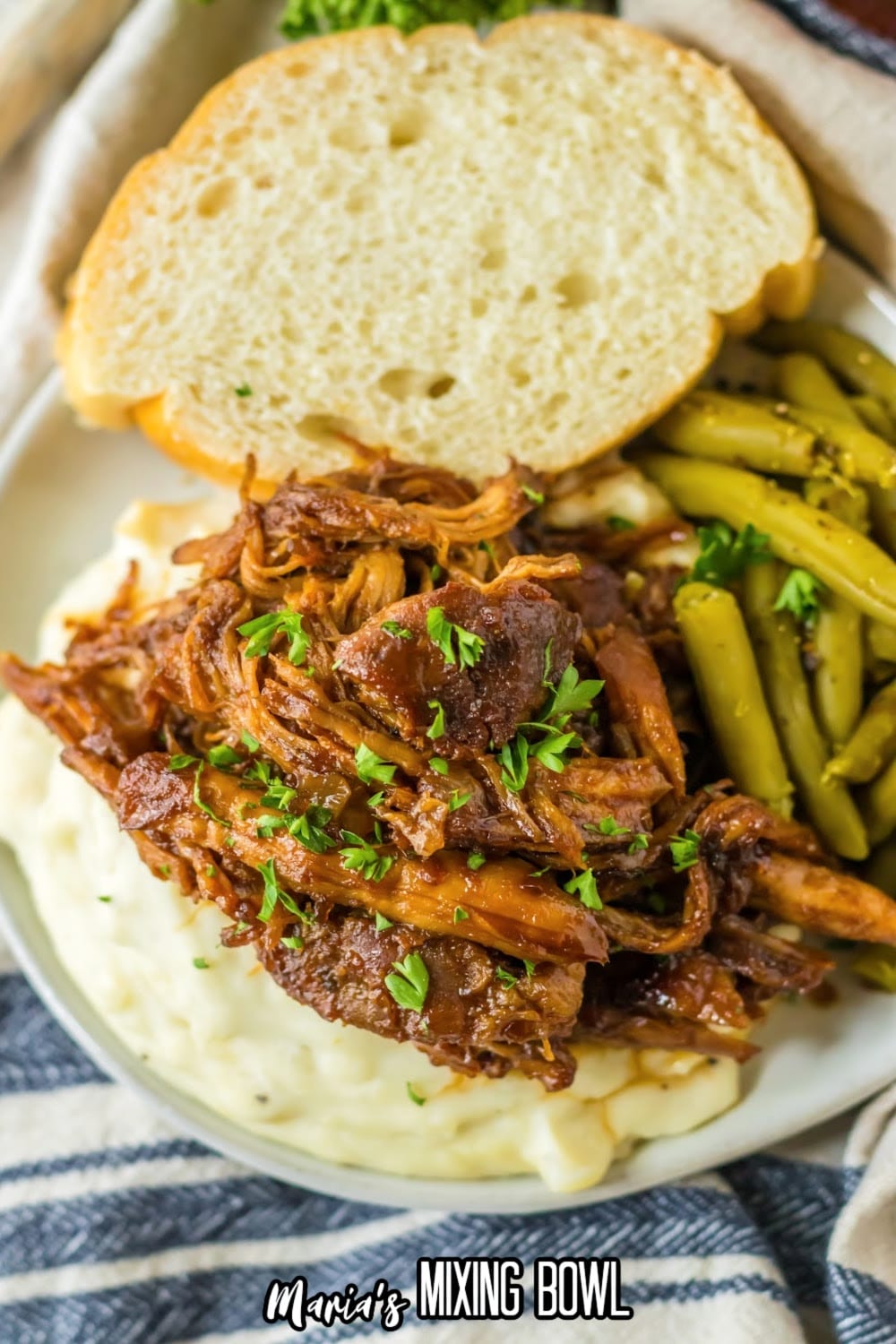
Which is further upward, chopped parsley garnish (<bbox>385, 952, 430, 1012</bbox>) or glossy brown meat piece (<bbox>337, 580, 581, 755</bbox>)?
glossy brown meat piece (<bbox>337, 580, 581, 755</bbox>)

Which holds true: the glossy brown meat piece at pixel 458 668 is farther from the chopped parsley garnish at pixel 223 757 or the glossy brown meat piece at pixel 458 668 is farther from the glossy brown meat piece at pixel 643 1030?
the glossy brown meat piece at pixel 643 1030

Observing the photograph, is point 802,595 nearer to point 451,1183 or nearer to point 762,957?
point 762,957

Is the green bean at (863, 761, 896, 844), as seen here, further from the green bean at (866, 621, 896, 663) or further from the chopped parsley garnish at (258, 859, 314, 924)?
the chopped parsley garnish at (258, 859, 314, 924)

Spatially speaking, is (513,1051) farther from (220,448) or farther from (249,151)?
(249,151)

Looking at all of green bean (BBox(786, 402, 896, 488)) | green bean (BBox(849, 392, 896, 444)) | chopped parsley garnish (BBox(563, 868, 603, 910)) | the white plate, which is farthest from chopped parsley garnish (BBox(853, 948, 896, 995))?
green bean (BBox(849, 392, 896, 444))

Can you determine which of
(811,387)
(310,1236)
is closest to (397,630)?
(811,387)

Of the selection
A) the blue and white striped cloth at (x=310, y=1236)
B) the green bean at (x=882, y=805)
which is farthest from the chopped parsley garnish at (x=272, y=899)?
the green bean at (x=882, y=805)
